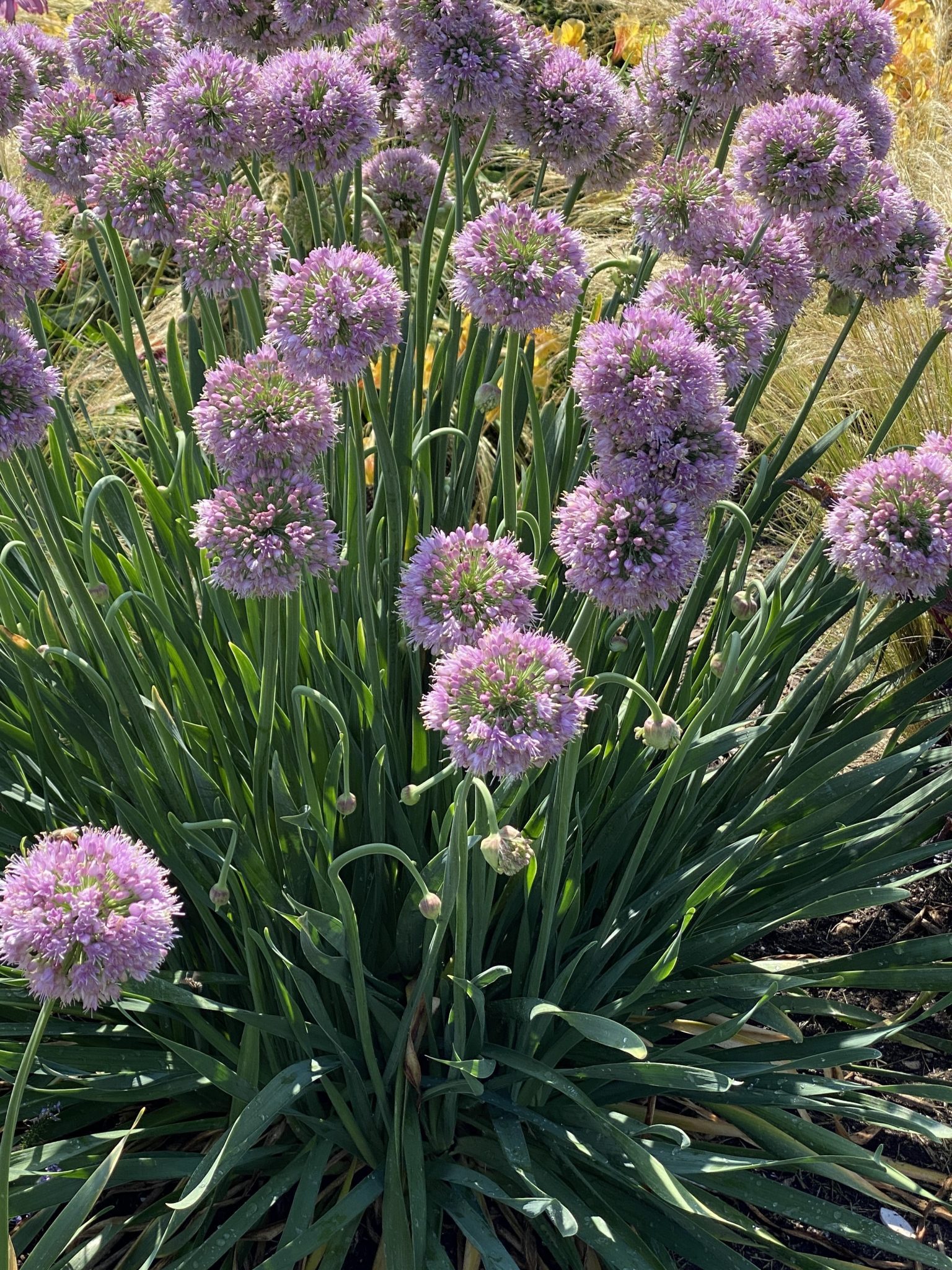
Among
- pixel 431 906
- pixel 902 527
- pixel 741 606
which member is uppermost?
pixel 902 527

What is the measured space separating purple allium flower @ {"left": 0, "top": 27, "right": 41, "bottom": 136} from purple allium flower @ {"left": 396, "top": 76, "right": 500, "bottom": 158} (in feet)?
2.36

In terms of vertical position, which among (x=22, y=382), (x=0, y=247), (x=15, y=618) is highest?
(x=0, y=247)

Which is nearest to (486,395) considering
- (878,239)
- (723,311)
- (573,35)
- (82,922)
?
(723,311)

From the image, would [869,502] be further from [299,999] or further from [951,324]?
[299,999]

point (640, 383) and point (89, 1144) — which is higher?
point (640, 383)

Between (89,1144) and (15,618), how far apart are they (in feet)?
3.15

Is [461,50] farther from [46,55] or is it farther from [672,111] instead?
[46,55]

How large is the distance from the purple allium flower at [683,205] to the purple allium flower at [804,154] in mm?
77

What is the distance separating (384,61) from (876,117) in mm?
1021

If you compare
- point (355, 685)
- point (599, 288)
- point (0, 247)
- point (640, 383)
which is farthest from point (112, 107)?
point (599, 288)

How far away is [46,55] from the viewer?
7.34 feet

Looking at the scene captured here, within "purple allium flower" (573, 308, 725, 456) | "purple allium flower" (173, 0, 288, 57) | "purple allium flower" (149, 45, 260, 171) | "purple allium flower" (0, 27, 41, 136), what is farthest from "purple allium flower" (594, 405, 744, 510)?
"purple allium flower" (0, 27, 41, 136)

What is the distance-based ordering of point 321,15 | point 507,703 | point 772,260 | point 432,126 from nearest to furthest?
point 507,703
point 772,260
point 321,15
point 432,126

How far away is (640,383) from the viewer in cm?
144
